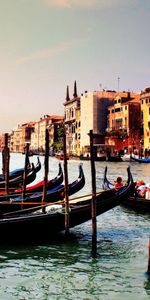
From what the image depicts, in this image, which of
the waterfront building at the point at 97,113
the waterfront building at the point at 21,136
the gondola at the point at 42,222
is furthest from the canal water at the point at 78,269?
the waterfront building at the point at 21,136

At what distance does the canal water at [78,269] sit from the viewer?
400 centimetres

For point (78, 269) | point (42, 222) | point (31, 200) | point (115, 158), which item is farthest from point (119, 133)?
point (78, 269)

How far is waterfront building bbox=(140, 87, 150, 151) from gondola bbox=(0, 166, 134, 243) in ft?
96.2

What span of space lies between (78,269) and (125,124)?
34.2 meters

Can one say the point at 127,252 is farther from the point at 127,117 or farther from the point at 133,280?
the point at 127,117

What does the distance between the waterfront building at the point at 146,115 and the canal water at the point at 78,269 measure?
95.6 feet

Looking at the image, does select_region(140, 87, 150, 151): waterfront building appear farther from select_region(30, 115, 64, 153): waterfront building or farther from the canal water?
the canal water

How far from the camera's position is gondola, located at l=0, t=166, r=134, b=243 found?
18.3 feet

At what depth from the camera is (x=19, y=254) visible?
5164 mm

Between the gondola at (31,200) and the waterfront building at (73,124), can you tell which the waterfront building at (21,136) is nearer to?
the waterfront building at (73,124)

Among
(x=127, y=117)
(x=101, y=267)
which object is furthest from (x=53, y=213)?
(x=127, y=117)

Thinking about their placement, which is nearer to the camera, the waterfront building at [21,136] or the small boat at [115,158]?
the small boat at [115,158]

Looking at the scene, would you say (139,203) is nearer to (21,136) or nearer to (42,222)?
(42,222)

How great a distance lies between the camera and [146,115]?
3519cm
